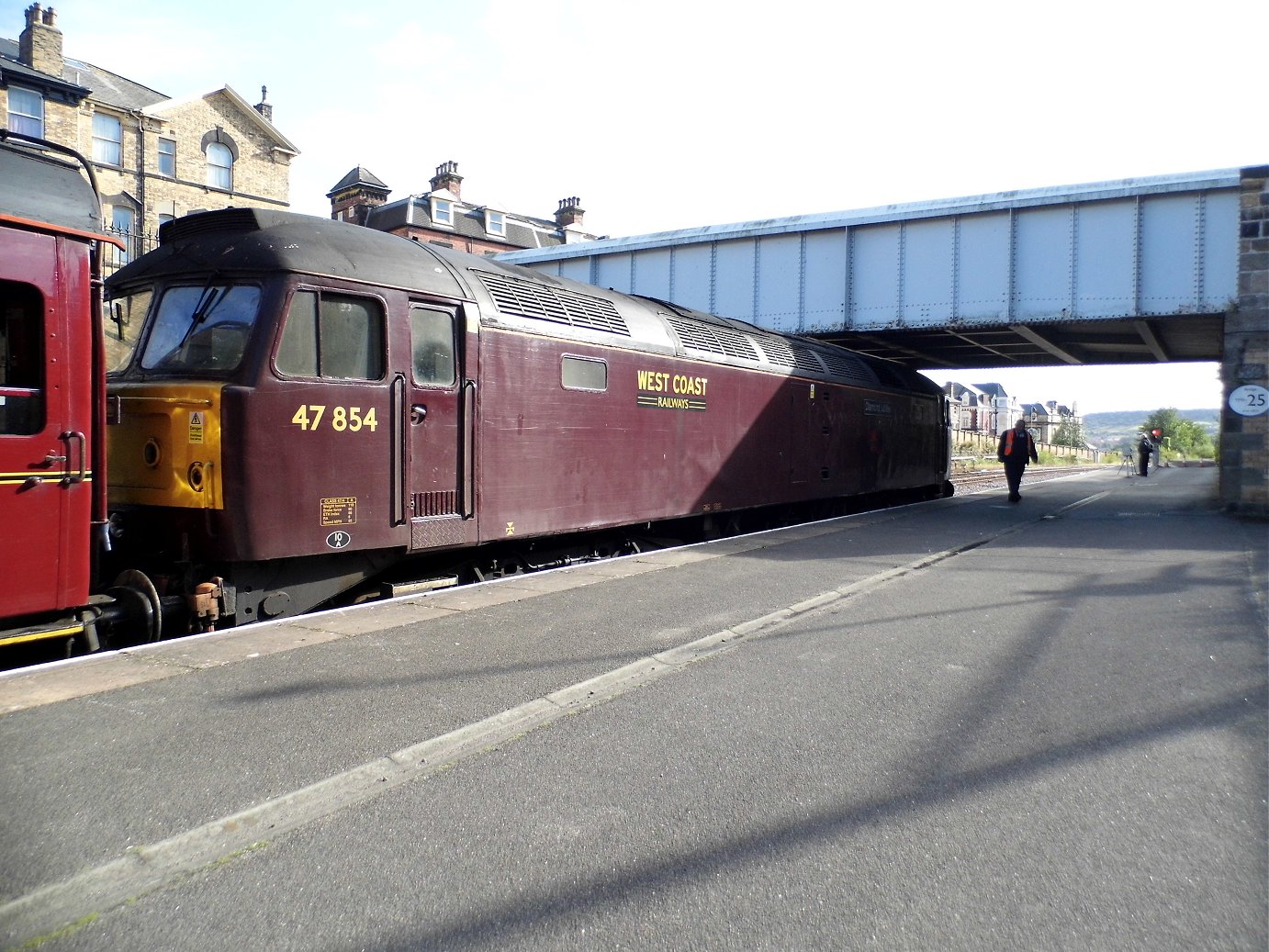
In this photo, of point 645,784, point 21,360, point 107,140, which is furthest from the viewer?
point 107,140

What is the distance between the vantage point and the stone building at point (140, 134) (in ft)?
89.7

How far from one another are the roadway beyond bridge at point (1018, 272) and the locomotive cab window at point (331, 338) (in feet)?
48.8

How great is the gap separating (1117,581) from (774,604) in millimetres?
3769

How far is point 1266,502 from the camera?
15.2 meters

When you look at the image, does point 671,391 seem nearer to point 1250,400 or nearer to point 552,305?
point 552,305

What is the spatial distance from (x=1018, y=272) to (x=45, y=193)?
17411 mm

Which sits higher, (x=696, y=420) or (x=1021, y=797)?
(x=696, y=420)

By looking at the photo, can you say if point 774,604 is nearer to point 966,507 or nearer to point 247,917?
point 247,917

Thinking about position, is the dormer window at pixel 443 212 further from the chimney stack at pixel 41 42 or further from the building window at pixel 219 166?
the chimney stack at pixel 41 42

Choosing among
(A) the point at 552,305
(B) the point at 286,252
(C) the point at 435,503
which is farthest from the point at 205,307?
(A) the point at 552,305

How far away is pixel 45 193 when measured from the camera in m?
5.10

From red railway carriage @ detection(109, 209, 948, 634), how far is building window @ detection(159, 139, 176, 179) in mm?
28549

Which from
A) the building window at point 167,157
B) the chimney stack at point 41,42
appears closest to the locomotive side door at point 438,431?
the chimney stack at point 41,42

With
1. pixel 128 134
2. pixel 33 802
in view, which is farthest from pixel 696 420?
pixel 128 134
